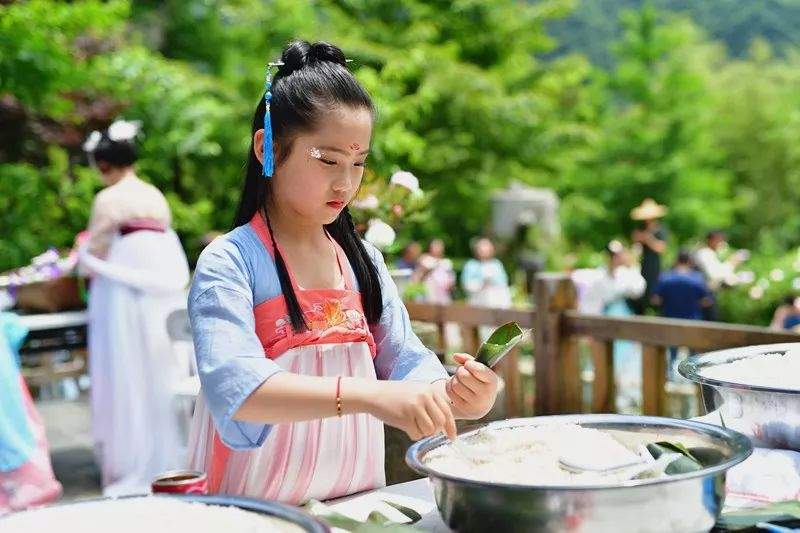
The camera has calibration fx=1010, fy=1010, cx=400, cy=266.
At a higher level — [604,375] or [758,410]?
[758,410]

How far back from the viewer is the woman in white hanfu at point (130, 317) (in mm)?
5418

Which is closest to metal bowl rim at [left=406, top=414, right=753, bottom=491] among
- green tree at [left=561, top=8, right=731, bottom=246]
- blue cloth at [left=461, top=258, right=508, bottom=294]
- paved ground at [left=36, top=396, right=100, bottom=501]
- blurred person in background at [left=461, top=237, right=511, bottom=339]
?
paved ground at [left=36, top=396, right=100, bottom=501]

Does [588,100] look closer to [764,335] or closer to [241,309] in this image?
[764,335]

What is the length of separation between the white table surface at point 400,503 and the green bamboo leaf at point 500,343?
0.82ft

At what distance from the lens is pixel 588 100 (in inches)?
1114

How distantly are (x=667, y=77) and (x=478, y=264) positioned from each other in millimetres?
20615

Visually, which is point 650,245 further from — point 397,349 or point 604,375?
point 397,349

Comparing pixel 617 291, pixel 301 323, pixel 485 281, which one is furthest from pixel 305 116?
pixel 485 281

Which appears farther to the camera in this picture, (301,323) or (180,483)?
(301,323)

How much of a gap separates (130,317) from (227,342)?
4.25 m

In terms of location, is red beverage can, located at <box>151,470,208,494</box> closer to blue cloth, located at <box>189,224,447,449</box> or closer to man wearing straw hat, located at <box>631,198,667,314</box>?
blue cloth, located at <box>189,224,447,449</box>

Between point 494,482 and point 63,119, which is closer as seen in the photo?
point 494,482

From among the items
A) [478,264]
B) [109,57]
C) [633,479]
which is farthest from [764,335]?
→ [109,57]

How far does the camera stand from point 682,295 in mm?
8961
